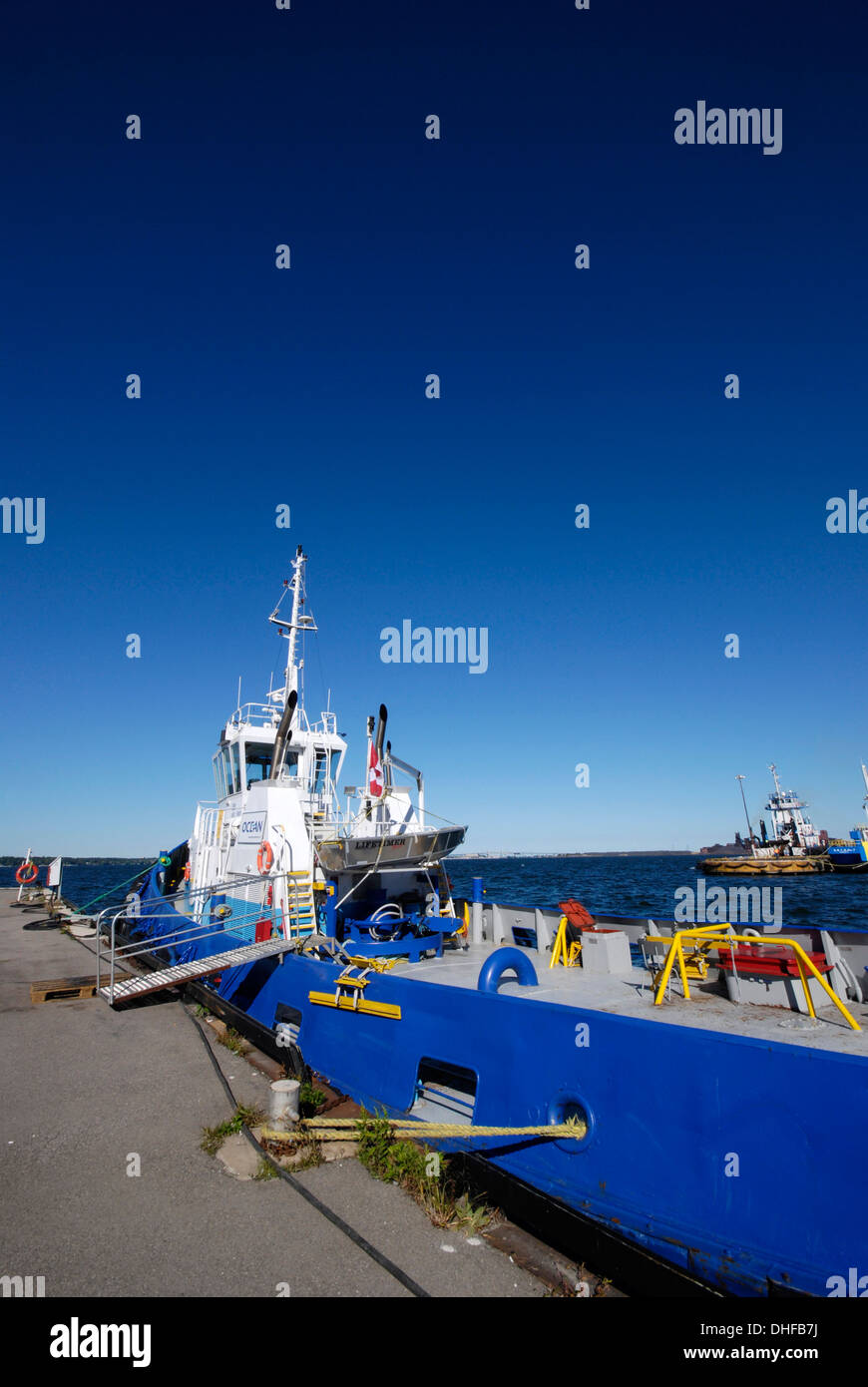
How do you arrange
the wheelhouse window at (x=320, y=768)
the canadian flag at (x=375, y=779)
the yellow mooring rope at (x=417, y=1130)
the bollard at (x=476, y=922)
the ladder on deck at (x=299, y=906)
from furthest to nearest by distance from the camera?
the wheelhouse window at (x=320, y=768) < the bollard at (x=476, y=922) < the canadian flag at (x=375, y=779) < the ladder on deck at (x=299, y=906) < the yellow mooring rope at (x=417, y=1130)

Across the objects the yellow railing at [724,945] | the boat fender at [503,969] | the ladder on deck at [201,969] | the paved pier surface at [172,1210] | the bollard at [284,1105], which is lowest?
the paved pier surface at [172,1210]

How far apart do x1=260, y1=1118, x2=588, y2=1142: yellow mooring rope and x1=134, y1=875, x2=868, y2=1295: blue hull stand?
5.8 inches

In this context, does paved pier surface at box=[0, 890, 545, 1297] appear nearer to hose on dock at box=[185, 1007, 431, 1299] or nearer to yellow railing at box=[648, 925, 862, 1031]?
hose on dock at box=[185, 1007, 431, 1299]

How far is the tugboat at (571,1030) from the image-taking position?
13.6 ft

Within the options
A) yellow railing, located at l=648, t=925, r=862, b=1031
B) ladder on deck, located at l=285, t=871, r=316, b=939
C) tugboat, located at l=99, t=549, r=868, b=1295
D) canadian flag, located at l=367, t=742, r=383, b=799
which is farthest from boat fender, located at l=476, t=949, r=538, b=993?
canadian flag, located at l=367, t=742, r=383, b=799

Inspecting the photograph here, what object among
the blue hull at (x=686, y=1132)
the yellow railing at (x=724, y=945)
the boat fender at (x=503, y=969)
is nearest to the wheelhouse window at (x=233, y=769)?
the boat fender at (x=503, y=969)

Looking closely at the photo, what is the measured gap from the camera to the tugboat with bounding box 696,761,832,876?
72062 millimetres

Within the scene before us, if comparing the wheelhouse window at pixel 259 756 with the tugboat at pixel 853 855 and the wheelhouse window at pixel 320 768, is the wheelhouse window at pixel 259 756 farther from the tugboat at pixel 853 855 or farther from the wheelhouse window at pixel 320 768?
the tugboat at pixel 853 855

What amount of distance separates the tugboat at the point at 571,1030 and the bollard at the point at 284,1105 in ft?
3.70

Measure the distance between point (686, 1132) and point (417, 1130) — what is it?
2.59 metres

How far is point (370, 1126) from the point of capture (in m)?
6.84

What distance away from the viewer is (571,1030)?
5457mm

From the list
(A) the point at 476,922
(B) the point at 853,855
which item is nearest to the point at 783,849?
(B) the point at 853,855

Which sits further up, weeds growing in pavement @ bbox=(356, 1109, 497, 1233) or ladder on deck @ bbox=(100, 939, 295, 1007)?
ladder on deck @ bbox=(100, 939, 295, 1007)
